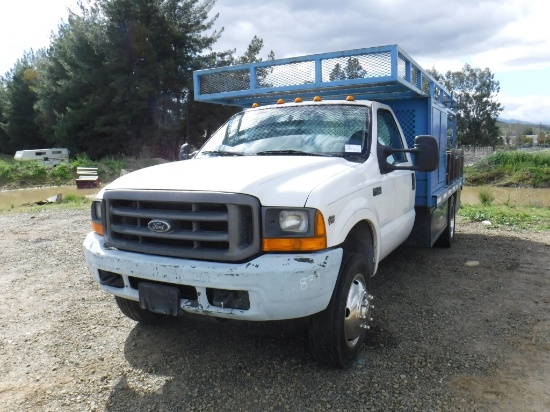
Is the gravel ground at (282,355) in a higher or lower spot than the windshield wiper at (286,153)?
lower

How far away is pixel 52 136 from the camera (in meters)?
37.7

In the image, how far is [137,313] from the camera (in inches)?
158

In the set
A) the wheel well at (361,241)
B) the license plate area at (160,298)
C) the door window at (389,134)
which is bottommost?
the license plate area at (160,298)

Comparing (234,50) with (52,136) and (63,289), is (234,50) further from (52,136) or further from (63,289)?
(63,289)

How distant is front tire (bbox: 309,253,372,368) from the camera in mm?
3080

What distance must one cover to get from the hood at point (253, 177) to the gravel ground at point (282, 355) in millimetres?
954

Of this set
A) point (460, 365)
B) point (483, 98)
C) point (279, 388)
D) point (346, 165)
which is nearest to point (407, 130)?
point (346, 165)

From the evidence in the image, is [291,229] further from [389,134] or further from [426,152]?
[389,134]

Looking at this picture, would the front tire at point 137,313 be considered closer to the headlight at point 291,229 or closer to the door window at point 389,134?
the headlight at point 291,229

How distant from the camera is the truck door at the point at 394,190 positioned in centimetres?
411

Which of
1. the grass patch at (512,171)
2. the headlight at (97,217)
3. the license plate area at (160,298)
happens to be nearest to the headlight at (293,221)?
the license plate area at (160,298)

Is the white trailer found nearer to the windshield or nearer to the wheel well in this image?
the windshield

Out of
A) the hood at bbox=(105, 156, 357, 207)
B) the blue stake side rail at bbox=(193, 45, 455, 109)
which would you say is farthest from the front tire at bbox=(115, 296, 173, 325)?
the blue stake side rail at bbox=(193, 45, 455, 109)

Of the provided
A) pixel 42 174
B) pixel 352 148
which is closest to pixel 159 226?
pixel 352 148
